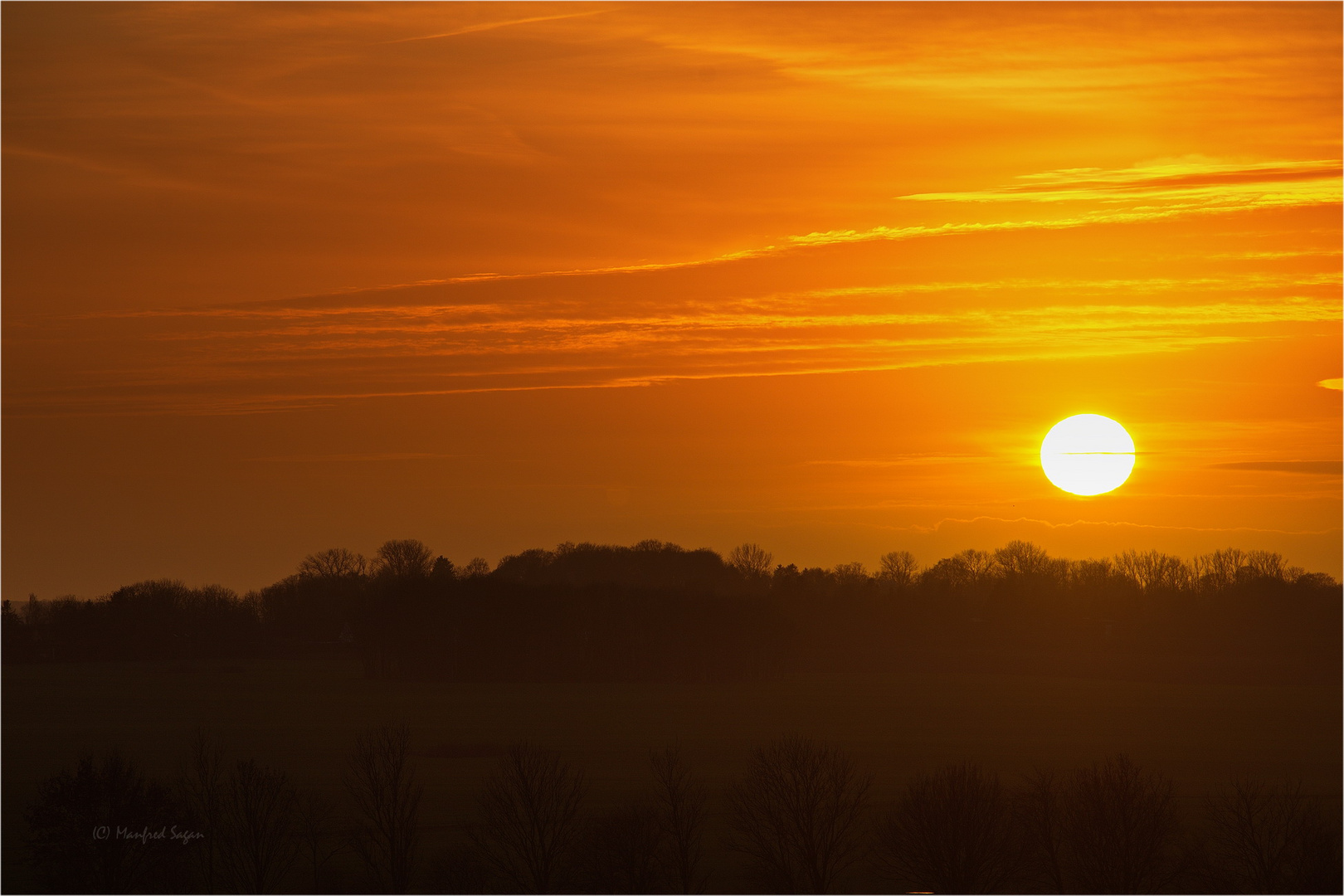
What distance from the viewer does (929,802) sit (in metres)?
57.6

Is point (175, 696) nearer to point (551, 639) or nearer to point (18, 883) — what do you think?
point (551, 639)

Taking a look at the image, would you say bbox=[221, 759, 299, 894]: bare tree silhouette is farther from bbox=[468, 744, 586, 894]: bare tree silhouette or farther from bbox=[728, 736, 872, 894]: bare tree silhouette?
bbox=[728, 736, 872, 894]: bare tree silhouette

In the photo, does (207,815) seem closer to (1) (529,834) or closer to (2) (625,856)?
(1) (529,834)

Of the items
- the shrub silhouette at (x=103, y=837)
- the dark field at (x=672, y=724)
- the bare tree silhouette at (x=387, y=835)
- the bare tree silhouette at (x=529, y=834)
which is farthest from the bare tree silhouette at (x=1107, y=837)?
the shrub silhouette at (x=103, y=837)

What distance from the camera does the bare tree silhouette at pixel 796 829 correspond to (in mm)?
54062

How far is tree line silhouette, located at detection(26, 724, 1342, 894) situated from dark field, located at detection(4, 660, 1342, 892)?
1943 mm

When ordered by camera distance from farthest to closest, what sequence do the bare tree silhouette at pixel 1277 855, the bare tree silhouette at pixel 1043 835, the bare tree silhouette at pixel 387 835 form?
1. the bare tree silhouette at pixel 1043 835
2. the bare tree silhouette at pixel 387 835
3. the bare tree silhouette at pixel 1277 855

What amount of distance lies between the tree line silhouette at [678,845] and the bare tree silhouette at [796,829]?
142 mm

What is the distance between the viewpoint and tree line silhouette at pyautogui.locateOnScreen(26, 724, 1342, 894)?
172ft

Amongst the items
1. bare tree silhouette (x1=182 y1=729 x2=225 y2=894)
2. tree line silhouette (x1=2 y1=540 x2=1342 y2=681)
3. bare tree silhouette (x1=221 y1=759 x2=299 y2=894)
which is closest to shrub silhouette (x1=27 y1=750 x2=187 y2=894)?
bare tree silhouette (x1=182 y1=729 x2=225 y2=894)

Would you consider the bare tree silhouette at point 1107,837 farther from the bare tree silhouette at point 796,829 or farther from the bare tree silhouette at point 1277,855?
the bare tree silhouette at point 796,829

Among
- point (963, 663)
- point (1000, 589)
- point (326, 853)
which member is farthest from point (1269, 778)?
point (1000, 589)

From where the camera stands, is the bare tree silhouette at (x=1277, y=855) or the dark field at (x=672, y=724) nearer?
the bare tree silhouette at (x=1277, y=855)

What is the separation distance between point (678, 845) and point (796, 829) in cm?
631
